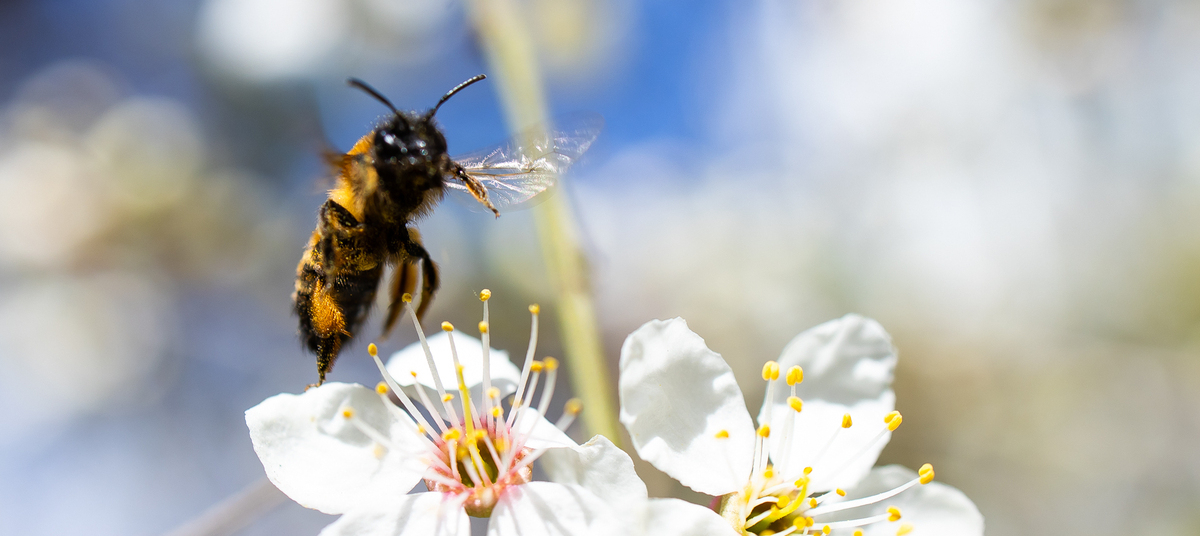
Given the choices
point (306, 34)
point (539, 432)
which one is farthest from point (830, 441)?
point (306, 34)

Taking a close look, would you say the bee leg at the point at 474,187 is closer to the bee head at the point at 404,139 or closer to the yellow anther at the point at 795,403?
the bee head at the point at 404,139

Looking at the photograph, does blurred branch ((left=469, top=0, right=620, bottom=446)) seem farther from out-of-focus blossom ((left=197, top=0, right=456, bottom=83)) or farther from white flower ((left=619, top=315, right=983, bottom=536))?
out-of-focus blossom ((left=197, top=0, right=456, bottom=83))

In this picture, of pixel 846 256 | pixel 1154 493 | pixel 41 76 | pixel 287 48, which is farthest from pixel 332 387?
pixel 41 76

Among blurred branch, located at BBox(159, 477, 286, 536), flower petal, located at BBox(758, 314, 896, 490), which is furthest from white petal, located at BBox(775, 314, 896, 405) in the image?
blurred branch, located at BBox(159, 477, 286, 536)

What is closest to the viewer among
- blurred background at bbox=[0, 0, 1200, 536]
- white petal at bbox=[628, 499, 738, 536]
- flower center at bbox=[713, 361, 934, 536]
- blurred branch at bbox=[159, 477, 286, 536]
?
white petal at bbox=[628, 499, 738, 536]

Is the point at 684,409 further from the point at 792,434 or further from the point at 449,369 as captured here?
the point at 449,369

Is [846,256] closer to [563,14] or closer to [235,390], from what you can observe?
[563,14]

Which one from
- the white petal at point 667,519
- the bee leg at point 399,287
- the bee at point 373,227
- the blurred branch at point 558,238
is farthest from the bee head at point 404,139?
the white petal at point 667,519
